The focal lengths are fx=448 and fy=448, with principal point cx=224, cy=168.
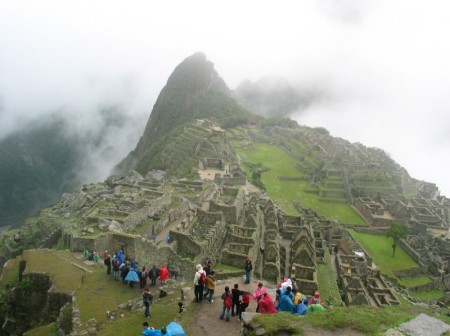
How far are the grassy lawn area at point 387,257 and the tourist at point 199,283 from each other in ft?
123

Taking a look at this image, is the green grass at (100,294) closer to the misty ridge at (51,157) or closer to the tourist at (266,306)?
the tourist at (266,306)

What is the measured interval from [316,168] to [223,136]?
1914 centimetres

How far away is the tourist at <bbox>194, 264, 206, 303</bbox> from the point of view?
15.9 metres

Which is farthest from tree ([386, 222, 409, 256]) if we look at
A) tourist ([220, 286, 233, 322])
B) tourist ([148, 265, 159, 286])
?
tourist ([220, 286, 233, 322])

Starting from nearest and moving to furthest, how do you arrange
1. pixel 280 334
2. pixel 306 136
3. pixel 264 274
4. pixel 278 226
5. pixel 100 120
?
pixel 280 334 → pixel 264 274 → pixel 278 226 → pixel 306 136 → pixel 100 120

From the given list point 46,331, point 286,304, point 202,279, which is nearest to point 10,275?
point 46,331

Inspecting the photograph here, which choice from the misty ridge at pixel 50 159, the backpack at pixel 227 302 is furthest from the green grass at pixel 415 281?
the misty ridge at pixel 50 159

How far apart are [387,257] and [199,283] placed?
142 ft

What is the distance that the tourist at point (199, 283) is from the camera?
1585cm

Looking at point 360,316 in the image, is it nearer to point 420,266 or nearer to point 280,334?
point 280,334

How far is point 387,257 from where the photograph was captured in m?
53.8

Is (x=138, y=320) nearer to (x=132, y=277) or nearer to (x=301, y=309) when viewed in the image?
(x=132, y=277)

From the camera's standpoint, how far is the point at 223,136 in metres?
88.5

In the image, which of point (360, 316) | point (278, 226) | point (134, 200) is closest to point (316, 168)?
point (278, 226)
